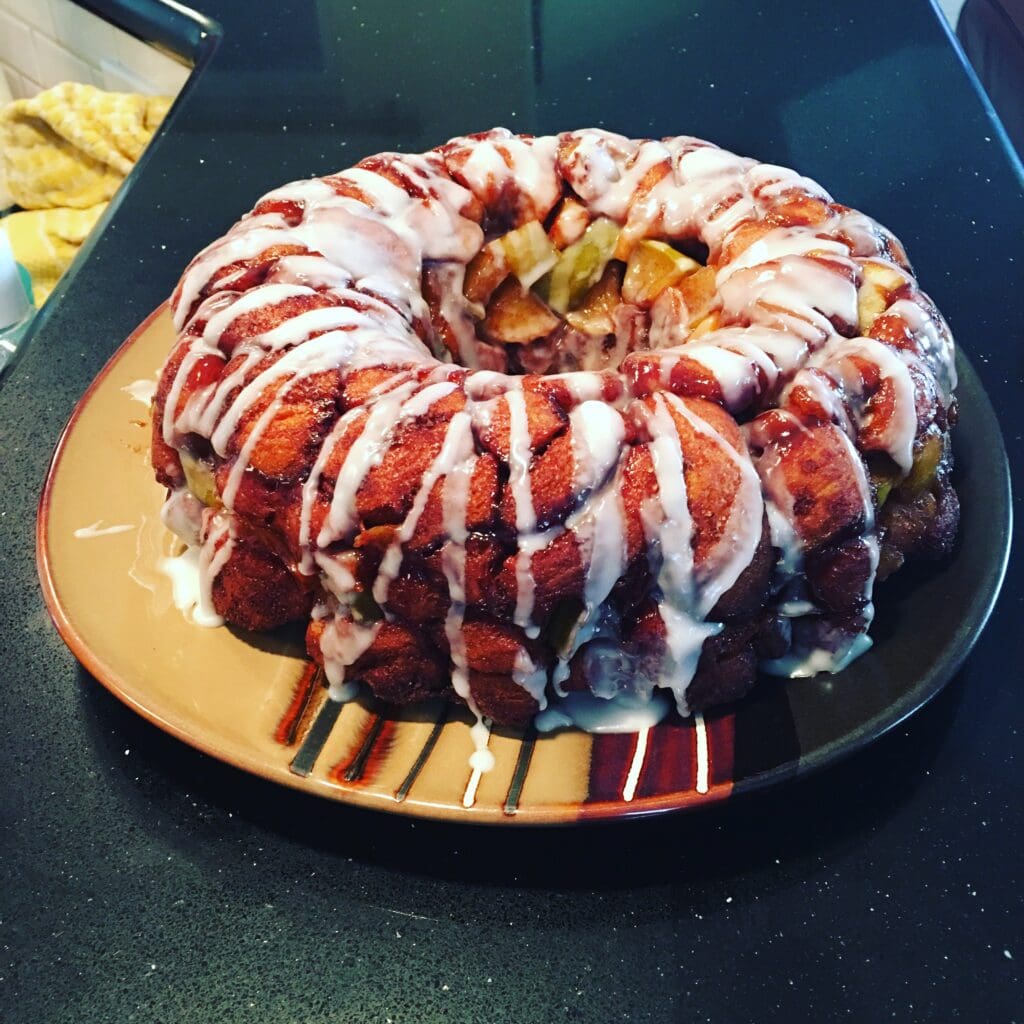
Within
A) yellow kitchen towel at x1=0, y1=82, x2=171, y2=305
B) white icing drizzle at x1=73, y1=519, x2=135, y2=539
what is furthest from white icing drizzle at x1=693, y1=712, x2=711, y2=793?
yellow kitchen towel at x1=0, y1=82, x2=171, y2=305

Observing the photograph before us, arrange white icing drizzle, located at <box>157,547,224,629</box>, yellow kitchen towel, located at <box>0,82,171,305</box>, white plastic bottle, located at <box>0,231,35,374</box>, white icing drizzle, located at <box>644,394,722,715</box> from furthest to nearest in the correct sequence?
yellow kitchen towel, located at <box>0,82,171,305</box> → white plastic bottle, located at <box>0,231,35,374</box> → white icing drizzle, located at <box>157,547,224,629</box> → white icing drizzle, located at <box>644,394,722,715</box>

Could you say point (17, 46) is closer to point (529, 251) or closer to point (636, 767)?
point (529, 251)

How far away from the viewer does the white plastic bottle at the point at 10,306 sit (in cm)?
Answer: 240

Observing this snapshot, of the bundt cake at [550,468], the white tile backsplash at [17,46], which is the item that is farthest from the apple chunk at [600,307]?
the white tile backsplash at [17,46]

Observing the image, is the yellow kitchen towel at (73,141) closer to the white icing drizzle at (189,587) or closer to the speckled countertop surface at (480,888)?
the speckled countertop surface at (480,888)

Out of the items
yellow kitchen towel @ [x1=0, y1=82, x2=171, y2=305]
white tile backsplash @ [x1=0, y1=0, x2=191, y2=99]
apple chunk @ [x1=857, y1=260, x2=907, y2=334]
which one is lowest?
yellow kitchen towel @ [x1=0, y1=82, x2=171, y2=305]

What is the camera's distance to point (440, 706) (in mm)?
1370

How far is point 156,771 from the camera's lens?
1.42 meters

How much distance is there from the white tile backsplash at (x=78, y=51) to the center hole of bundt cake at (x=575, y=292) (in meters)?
1.79

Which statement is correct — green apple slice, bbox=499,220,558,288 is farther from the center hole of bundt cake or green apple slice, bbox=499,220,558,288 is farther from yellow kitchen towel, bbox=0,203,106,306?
yellow kitchen towel, bbox=0,203,106,306

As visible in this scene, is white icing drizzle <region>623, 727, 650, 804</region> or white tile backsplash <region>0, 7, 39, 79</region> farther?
white tile backsplash <region>0, 7, 39, 79</region>

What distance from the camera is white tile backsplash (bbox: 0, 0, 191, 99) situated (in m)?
3.04

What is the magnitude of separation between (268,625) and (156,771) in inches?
9.5

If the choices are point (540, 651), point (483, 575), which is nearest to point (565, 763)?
point (540, 651)
